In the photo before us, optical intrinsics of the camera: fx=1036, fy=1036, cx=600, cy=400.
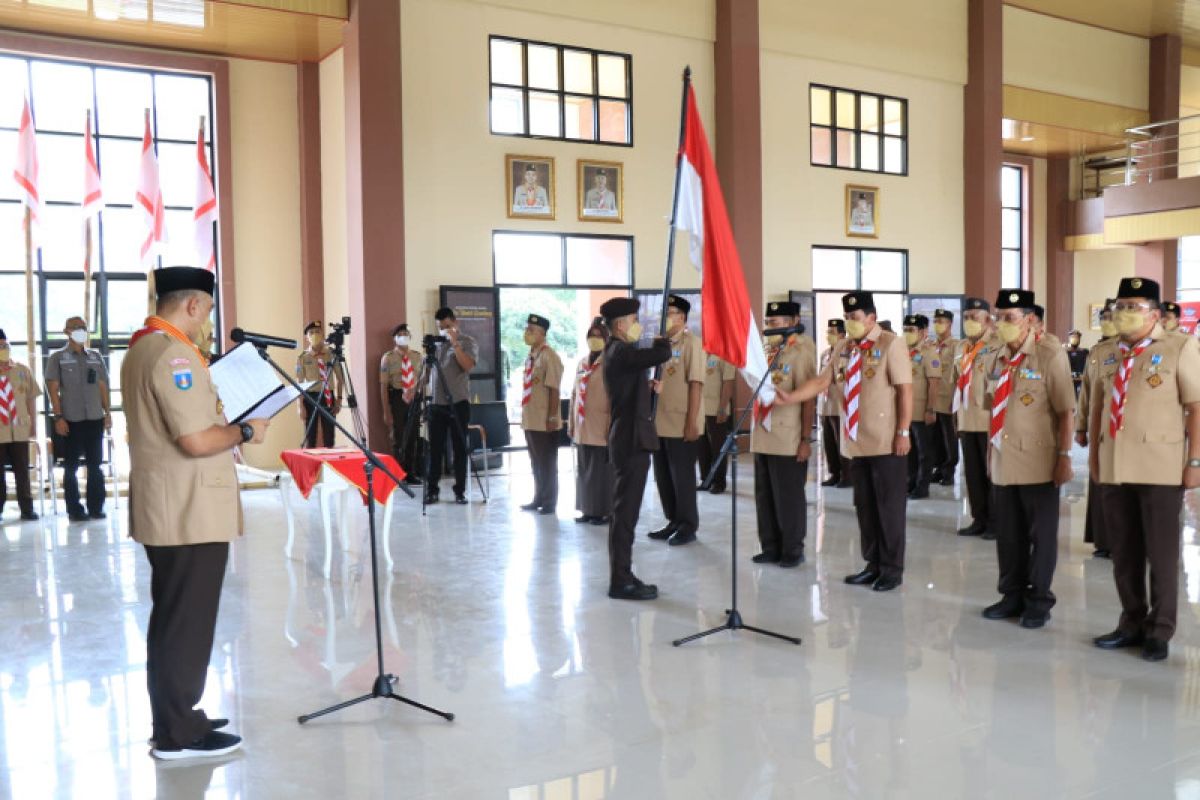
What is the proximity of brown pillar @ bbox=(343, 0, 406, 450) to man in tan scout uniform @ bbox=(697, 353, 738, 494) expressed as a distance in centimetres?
324

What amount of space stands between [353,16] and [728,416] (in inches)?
208

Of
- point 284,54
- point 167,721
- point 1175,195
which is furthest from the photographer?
point 1175,195

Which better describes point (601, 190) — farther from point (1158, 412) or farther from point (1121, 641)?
point (1121, 641)

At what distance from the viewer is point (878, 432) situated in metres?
5.47

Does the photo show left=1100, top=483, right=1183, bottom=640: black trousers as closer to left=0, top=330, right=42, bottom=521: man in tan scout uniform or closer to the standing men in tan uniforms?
the standing men in tan uniforms

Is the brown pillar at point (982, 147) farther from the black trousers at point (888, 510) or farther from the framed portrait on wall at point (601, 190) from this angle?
the black trousers at point (888, 510)

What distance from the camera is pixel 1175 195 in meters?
14.2

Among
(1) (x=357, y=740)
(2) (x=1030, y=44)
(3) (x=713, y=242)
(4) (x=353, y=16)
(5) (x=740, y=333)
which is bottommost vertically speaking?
(1) (x=357, y=740)

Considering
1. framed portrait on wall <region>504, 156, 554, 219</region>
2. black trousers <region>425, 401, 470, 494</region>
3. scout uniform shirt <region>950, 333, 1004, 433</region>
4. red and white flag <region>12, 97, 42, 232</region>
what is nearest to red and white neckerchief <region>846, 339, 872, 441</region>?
scout uniform shirt <region>950, 333, 1004, 433</region>

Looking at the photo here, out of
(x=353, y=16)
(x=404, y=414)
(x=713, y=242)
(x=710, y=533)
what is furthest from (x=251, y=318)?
(x=713, y=242)

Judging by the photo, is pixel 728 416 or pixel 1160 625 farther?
pixel 728 416

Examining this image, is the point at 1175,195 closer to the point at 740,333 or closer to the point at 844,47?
the point at 844,47

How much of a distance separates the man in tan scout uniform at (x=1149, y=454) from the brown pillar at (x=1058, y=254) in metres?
14.4

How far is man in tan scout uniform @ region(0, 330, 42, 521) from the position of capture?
7945mm
